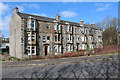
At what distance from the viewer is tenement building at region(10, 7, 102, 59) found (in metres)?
20.7

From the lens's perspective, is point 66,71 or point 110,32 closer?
point 66,71

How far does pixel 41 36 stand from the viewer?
2308cm

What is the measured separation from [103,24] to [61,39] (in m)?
27.7

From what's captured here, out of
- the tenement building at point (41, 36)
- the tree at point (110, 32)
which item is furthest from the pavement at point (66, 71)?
the tree at point (110, 32)

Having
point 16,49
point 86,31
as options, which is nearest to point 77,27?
point 86,31

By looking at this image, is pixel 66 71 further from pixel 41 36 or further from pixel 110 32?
pixel 110 32

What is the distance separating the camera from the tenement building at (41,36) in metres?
20.7

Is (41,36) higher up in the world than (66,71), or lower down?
higher up

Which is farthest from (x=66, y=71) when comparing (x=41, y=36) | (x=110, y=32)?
(x=110, y=32)

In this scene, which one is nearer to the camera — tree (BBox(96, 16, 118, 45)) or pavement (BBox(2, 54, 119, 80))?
pavement (BBox(2, 54, 119, 80))

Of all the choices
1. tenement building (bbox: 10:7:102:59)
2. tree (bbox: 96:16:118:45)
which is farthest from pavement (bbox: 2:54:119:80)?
tree (bbox: 96:16:118:45)

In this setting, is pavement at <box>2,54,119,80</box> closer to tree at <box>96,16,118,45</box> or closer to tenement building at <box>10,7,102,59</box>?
tenement building at <box>10,7,102,59</box>

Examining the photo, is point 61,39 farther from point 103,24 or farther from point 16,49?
point 103,24

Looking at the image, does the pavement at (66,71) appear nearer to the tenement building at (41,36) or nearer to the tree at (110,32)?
the tenement building at (41,36)
